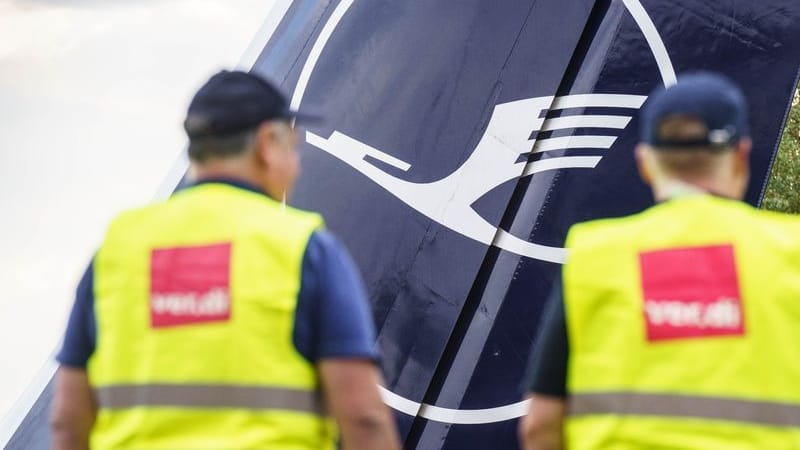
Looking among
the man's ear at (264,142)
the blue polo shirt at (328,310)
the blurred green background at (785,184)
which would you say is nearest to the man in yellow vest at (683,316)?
the blue polo shirt at (328,310)

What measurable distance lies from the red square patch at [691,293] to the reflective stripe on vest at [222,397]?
0.70 metres

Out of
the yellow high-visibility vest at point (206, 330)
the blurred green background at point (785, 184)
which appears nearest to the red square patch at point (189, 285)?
the yellow high-visibility vest at point (206, 330)

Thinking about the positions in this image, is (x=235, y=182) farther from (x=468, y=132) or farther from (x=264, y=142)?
(x=468, y=132)

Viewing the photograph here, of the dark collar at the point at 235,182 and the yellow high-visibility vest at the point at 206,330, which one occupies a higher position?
A: the dark collar at the point at 235,182

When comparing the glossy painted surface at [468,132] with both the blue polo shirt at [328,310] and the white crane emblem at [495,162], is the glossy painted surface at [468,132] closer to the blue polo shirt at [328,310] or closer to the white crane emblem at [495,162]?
the white crane emblem at [495,162]

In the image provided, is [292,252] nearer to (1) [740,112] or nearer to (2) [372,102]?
(1) [740,112]

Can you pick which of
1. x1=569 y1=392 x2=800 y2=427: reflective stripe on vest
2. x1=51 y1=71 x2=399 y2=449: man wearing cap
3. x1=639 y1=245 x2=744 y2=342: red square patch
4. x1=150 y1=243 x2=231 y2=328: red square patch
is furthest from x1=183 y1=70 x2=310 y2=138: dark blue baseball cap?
x1=569 y1=392 x2=800 y2=427: reflective stripe on vest

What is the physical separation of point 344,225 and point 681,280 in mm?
1670

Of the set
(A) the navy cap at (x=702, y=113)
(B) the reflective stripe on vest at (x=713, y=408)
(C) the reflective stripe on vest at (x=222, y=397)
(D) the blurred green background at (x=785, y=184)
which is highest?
(A) the navy cap at (x=702, y=113)

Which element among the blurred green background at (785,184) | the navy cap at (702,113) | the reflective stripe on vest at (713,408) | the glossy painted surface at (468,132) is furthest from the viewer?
the blurred green background at (785,184)

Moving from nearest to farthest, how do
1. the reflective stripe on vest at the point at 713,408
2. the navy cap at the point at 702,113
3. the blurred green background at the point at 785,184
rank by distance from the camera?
the reflective stripe on vest at the point at 713,408 < the navy cap at the point at 702,113 < the blurred green background at the point at 785,184

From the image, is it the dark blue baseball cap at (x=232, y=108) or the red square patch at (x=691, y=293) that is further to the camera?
the dark blue baseball cap at (x=232, y=108)

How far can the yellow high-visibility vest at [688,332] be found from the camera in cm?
219

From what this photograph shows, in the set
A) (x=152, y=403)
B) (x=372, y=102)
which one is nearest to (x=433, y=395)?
(x=372, y=102)
